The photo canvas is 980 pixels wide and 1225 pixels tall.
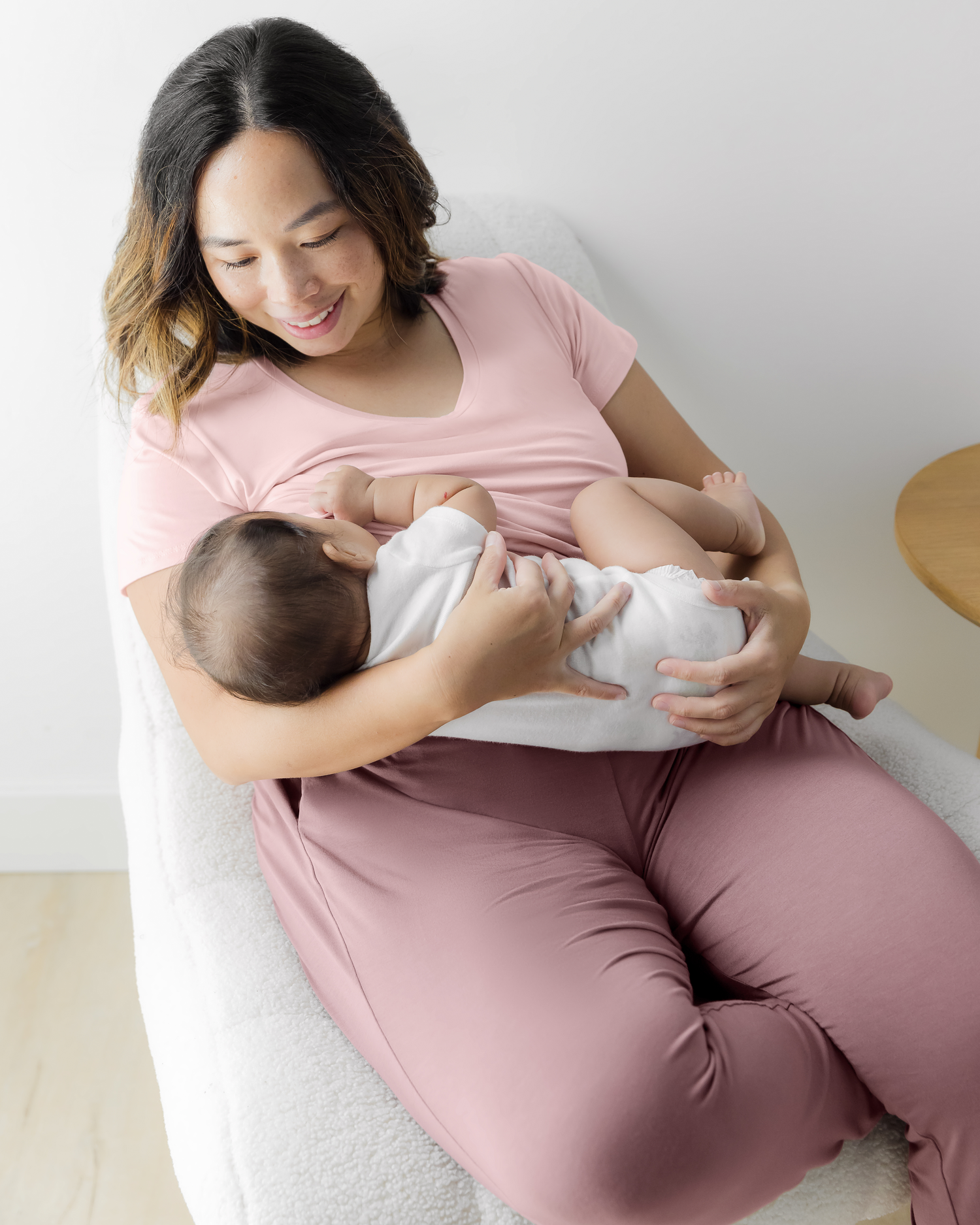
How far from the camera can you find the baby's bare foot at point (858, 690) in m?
1.13

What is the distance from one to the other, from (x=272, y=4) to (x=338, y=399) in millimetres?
592

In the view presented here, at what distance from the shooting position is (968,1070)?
2.49 feet

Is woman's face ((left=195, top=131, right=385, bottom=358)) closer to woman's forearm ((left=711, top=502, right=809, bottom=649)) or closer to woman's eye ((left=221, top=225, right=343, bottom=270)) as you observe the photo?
woman's eye ((left=221, top=225, right=343, bottom=270))

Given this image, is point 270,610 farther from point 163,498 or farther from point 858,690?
point 858,690

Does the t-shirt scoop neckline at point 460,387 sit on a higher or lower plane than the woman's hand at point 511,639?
higher

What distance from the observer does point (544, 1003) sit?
0.78m

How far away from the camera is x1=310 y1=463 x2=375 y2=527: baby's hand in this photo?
101 cm

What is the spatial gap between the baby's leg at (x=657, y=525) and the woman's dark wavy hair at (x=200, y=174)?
15.3 inches

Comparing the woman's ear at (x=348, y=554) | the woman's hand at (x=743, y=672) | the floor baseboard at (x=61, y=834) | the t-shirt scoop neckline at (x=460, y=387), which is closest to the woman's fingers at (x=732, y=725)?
the woman's hand at (x=743, y=672)

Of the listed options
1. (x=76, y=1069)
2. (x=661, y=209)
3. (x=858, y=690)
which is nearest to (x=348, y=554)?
(x=858, y=690)

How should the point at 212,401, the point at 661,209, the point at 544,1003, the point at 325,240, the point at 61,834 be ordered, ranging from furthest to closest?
the point at 61,834 < the point at 661,209 < the point at 212,401 < the point at 325,240 < the point at 544,1003

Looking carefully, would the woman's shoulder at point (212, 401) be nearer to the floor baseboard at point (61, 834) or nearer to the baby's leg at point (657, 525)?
the baby's leg at point (657, 525)

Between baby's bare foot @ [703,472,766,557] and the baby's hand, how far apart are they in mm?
426

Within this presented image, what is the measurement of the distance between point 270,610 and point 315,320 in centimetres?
38
